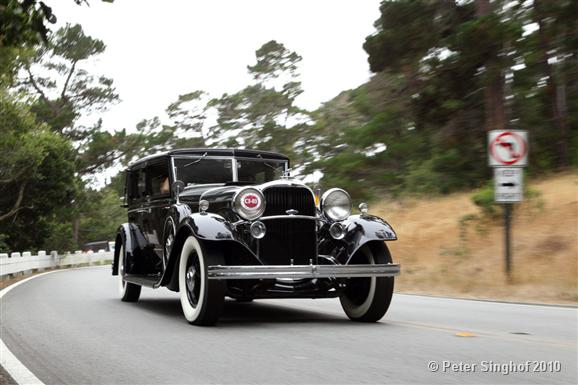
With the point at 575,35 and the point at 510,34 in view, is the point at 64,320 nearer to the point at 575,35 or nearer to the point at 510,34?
the point at 510,34

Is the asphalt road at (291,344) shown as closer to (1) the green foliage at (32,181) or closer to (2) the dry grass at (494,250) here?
(2) the dry grass at (494,250)

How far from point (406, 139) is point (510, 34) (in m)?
7.82

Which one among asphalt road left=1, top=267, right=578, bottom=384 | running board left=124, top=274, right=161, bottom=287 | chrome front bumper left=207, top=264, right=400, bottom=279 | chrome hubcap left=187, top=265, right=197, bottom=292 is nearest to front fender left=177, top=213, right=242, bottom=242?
chrome front bumper left=207, top=264, right=400, bottom=279

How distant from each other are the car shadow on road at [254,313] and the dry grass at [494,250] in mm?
4130

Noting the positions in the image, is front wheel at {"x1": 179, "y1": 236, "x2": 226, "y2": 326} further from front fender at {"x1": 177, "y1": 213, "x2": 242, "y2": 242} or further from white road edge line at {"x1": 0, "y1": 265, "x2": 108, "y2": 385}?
white road edge line at {"x1": 0, "y1": 265, "x2": 108, "y2": 385}

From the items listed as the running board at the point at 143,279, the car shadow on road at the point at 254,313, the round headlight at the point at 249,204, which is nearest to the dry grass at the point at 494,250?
the car shadow on road at the point at 254,313

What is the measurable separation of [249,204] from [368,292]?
176 cm

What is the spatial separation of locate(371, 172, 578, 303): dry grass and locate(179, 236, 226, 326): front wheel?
19.7 ft

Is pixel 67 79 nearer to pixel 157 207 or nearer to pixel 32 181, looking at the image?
pixel 32 181

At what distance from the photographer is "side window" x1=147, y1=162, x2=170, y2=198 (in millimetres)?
9727

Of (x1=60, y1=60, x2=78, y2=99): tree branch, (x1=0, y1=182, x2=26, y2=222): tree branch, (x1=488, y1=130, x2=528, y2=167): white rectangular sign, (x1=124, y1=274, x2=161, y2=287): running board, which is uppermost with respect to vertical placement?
(x1=60, y1=60, x2=78, y2=99): tree branch

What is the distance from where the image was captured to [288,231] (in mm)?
7848

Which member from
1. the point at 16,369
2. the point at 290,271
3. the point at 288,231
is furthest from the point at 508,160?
the point at 16,369

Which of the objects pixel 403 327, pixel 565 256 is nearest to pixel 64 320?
pixel 403 327
